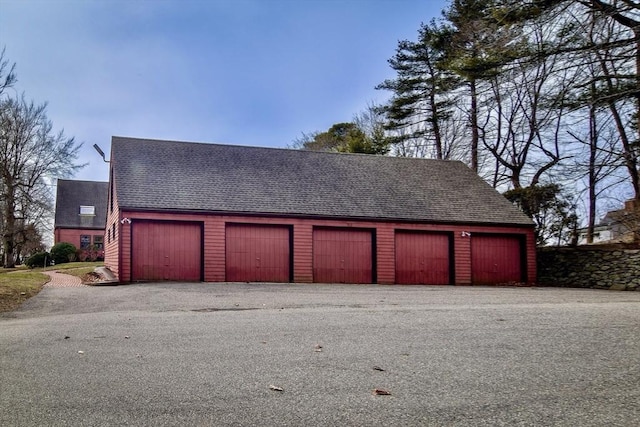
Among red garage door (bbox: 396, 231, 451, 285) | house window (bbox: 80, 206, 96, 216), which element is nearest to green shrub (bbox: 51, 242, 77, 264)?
house window (bbox: 80, 206, 96, 216)

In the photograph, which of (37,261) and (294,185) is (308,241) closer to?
(294,185)

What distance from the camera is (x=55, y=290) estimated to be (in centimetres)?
1348

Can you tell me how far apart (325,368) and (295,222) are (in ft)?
44.7

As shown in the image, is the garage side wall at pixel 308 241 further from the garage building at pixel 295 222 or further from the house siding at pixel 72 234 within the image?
the house siding at pixel 72 234

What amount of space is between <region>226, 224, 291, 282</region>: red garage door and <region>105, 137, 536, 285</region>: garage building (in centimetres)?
4

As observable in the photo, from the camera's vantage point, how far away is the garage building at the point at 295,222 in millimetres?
17047

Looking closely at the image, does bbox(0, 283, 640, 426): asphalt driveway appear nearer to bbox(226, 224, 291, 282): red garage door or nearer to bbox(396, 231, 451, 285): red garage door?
bbox(226, 224, 291, 282): red garage door

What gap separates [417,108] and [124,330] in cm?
2631

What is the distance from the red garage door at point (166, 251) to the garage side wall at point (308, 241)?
278 millimetres

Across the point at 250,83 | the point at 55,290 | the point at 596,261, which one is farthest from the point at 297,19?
the point at 596,261

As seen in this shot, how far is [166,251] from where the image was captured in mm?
16969

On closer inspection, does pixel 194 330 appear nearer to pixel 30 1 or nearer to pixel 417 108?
pixel 30 1

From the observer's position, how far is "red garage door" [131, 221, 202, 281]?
54.8ft

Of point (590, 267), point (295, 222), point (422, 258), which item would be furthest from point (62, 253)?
point (590, 267)
